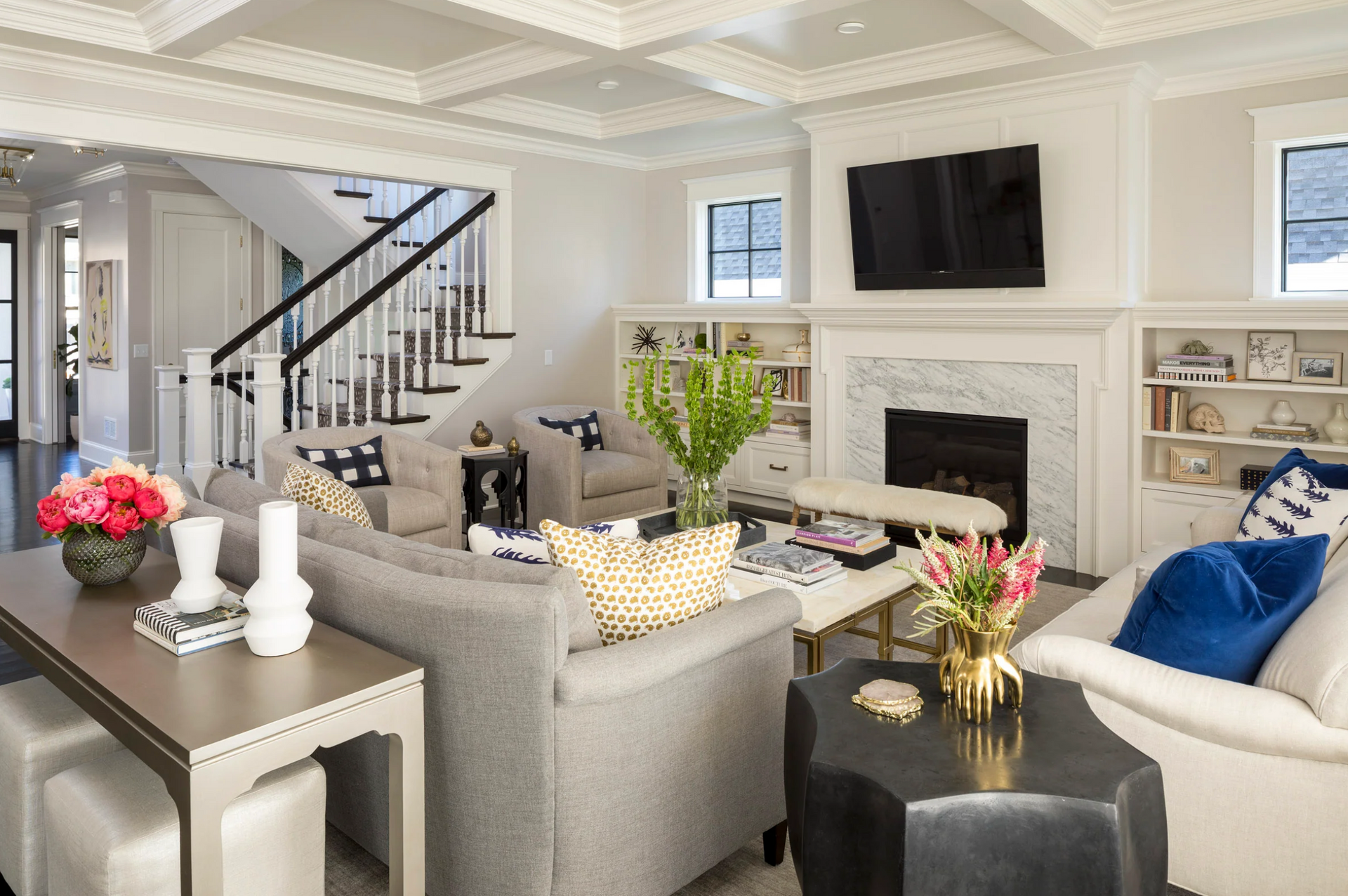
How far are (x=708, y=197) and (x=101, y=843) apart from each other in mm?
6069

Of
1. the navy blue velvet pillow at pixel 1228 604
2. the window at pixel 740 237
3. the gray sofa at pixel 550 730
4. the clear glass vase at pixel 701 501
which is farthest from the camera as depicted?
the window at pixel 740 237

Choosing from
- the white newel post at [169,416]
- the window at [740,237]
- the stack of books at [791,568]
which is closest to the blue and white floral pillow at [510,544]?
the stack of books at [791,568]

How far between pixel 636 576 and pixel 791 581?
1208 mm

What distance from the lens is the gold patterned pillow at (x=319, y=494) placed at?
3.46 meters

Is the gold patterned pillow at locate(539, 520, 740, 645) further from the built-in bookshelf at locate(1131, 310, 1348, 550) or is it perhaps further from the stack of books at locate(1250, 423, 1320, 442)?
the stack of books at locate(1250, 423, 1320, 442)

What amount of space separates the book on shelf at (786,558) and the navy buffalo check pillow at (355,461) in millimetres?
2193

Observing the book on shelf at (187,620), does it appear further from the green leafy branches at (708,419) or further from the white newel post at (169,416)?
the white newel post at (169,416)

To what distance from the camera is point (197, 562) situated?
2.14 m

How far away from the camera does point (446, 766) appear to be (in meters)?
2.04

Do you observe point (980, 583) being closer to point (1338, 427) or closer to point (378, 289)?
point (1338, 427)

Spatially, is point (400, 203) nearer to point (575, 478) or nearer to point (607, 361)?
point (607, 361)

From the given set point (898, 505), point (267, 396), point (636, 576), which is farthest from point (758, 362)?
point (636, 576)

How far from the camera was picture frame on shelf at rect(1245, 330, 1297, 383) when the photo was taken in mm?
4703

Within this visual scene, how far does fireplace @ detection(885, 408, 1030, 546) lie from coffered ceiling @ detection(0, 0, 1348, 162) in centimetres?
183
